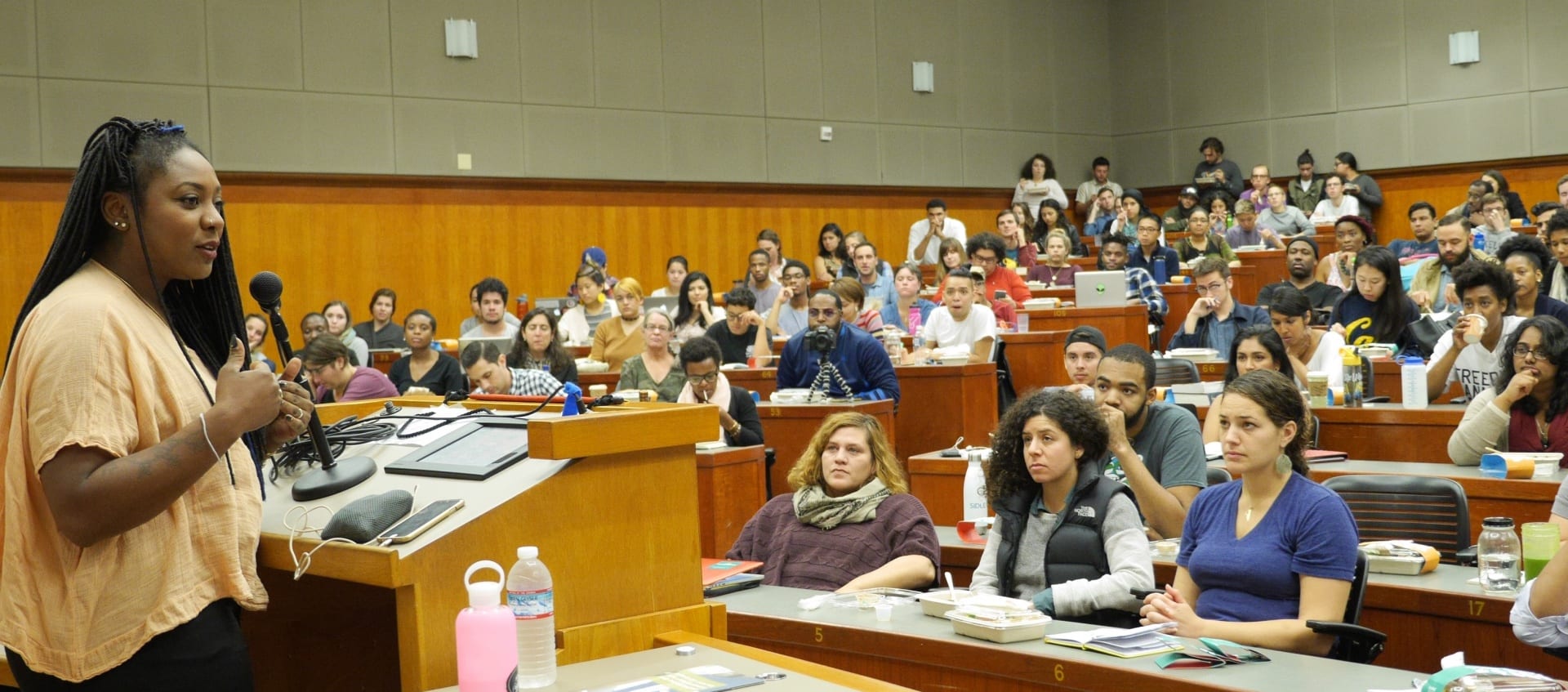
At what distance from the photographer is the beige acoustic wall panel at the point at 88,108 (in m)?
10.9

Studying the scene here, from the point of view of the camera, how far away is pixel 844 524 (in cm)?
440

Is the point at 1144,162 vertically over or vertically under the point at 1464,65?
under

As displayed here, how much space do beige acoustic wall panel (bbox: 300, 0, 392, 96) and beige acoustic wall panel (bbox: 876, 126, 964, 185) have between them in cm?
592

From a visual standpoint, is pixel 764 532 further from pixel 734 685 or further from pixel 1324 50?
pixel 1324 50

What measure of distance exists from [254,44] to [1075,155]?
10.4 m

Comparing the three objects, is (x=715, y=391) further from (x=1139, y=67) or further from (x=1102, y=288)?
(x=1139, y=67)

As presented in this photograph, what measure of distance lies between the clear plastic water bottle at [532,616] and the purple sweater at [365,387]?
577 centimetres

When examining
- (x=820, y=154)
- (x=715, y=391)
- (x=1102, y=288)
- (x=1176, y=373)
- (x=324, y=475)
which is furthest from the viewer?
(x=820, y=154)

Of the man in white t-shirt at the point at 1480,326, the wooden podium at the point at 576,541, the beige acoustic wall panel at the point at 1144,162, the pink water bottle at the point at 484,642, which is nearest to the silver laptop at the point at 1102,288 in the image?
the man in white t-shirt at the point at 1480,326

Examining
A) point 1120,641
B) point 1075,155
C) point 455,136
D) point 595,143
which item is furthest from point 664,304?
point 1120,641

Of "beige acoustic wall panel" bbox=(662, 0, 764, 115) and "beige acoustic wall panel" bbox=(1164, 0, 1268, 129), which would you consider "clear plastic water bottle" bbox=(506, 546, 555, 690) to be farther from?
"beige acoustic wall panel" bbox=(1164, 0, 1268, 129)

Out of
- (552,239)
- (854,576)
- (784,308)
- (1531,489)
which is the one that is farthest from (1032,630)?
(552,239)

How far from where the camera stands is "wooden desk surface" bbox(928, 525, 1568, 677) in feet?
12.2

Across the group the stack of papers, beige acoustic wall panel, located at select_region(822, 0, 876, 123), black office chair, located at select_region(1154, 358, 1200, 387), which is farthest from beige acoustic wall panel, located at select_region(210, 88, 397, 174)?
the stack of papers
